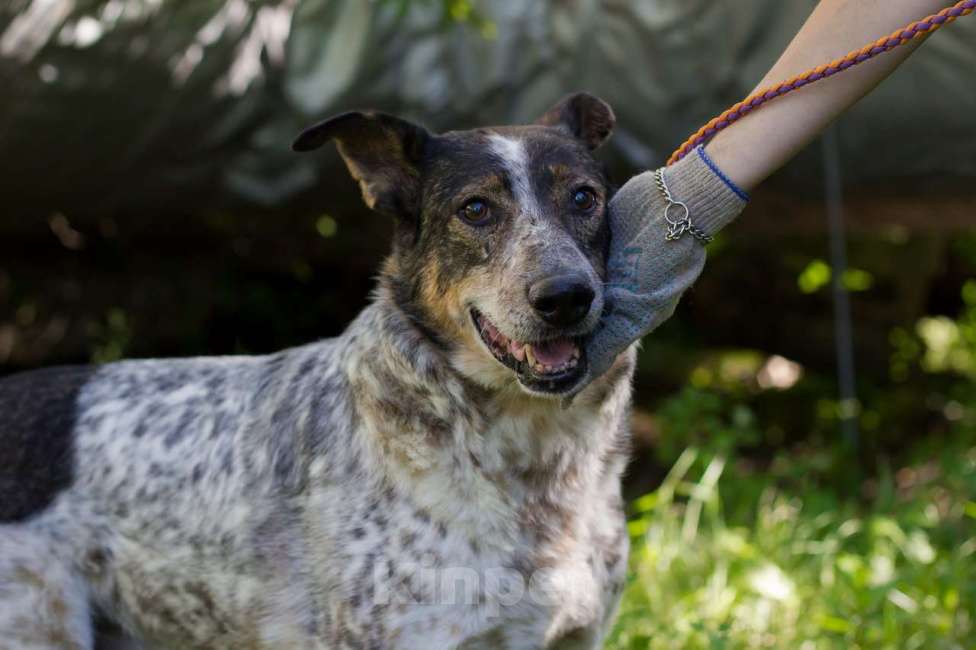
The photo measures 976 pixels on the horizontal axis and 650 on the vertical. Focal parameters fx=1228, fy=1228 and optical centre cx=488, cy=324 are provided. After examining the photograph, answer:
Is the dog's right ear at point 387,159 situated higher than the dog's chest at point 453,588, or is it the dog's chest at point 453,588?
the dog's right ear at point 387,159

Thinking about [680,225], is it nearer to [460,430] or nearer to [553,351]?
[553,351]

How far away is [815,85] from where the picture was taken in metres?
2.94

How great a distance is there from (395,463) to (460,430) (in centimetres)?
18

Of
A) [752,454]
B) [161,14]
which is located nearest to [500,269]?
[161,14]

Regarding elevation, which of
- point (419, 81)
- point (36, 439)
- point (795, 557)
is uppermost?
point (36, 439)

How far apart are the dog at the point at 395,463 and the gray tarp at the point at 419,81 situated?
192 cm

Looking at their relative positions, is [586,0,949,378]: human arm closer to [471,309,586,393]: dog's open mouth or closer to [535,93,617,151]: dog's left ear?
[471,309,586,393]: dog's open mouth

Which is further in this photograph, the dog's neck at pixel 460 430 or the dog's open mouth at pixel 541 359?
the dog's neck at pixel 460 430

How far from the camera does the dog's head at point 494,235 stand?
2863 mm

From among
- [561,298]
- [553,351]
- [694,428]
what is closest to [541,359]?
[553,351]

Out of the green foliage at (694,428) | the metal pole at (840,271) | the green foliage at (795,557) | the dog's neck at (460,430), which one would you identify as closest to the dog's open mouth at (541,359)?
the dog's neck at (460,430)

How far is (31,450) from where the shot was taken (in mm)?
3441

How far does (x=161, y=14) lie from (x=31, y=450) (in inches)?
91.8

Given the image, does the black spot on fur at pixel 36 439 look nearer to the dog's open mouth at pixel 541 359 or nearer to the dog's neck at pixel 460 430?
the dog's neck at pixel 460 430
